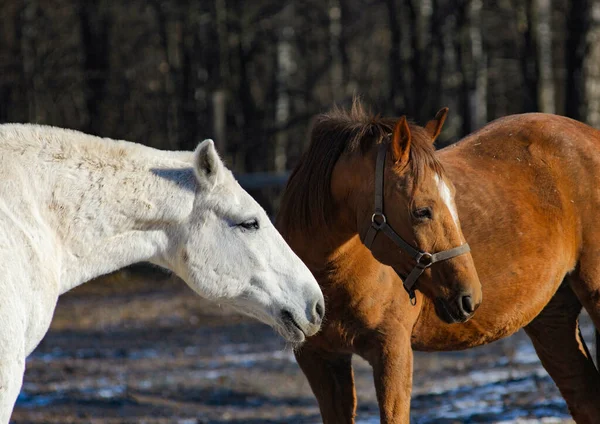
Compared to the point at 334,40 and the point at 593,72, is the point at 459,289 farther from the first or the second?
the point at 334,40

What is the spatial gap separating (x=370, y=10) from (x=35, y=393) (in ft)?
66.3

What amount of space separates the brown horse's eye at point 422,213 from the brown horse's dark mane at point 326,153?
0.22m

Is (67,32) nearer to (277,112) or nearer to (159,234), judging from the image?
(277,112)

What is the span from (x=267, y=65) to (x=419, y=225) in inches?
933

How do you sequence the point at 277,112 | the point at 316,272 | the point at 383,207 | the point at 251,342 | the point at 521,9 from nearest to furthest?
the point at 383,207
the point at 316,272
the point at 251,342
the point at 521,9
the point at 277,112

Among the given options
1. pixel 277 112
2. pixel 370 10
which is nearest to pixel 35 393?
pixel 277 112

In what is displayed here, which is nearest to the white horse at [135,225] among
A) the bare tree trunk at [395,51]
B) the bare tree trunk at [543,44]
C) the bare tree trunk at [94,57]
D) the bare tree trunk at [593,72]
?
the bare tree trunk at [593,72]

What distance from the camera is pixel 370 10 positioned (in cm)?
2567

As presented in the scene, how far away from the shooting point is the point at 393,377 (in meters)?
4.01

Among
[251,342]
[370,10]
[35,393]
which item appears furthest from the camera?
[370,10]

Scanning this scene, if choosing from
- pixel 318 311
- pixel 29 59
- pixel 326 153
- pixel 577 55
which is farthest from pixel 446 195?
pixel 29 59

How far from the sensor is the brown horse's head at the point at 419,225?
3818 millimetres

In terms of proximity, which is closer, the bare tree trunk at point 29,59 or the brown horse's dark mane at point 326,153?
the brown horse's dark mane at point 326,153

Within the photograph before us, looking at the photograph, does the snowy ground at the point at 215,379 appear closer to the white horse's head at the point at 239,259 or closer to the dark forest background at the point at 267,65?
the white horse's head at the point at 239,259
